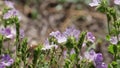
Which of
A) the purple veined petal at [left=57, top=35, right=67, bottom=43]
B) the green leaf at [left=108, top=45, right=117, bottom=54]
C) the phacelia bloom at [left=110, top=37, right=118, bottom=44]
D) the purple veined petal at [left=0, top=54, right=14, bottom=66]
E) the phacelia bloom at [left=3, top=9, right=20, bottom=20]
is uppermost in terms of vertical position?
the phacelia bloom at [left=3, top=9, right=20, bottom=20]

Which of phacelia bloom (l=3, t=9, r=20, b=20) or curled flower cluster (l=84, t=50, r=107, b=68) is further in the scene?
phacelia bloom (l=3, t=9, r=20, b=20)

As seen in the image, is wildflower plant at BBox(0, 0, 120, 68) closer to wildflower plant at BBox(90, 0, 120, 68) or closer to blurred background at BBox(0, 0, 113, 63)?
wildflower plant at BBox(90, 0, 120, 68)

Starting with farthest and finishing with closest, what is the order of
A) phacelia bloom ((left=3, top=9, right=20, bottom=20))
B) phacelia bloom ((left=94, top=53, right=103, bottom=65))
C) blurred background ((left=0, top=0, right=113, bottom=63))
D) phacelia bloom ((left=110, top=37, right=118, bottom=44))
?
1. blurred background ((left=0, top=0, right=113, bottom=63))
2. phacelia bloom ((left=3, top=9, right=20, bottom=20))
3. phacelia bloom ((left=110, top=37, right=118, bottom=44))
4. phacelia bloom ((left=94, top=53, right=103, bottom=65))

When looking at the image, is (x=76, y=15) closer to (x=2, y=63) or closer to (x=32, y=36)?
(x=32, y=36)

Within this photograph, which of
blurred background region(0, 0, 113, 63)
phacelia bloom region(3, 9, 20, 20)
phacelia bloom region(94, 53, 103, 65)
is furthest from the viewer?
blurred background region(0, 0, 113, 63)

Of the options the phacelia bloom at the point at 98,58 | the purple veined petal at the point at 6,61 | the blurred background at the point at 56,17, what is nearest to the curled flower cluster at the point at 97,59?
the phacelia bloom at the point at 98,58

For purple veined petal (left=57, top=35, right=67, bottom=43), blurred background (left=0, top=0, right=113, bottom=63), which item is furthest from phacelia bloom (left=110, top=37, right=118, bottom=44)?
blurred background (left=0, top=0, right=113, bottom=63)

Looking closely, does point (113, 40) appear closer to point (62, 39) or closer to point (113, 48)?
point (113, 48)

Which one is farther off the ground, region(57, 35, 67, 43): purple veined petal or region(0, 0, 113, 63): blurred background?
region(57, 35, 67, 43): purple veined petal
